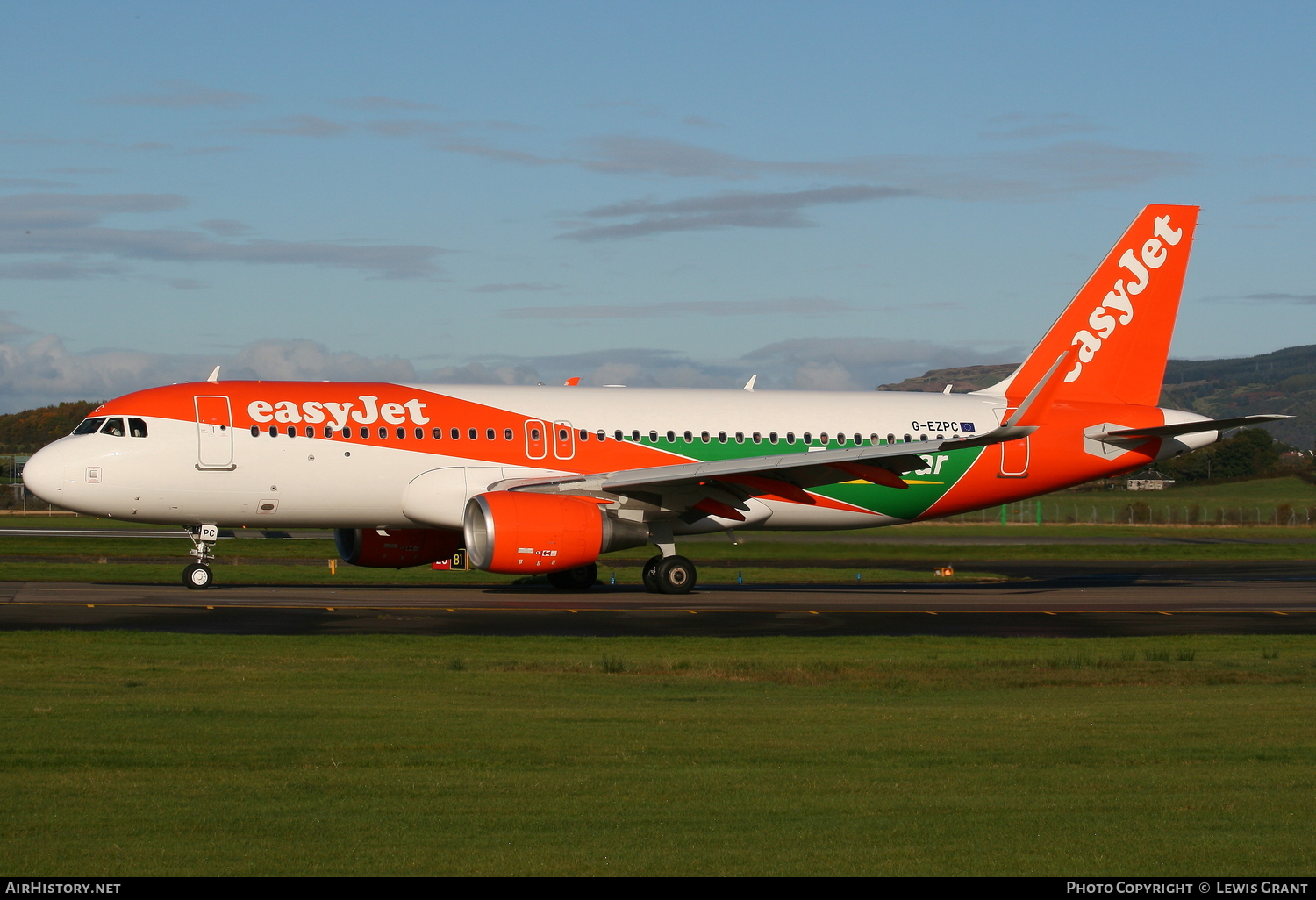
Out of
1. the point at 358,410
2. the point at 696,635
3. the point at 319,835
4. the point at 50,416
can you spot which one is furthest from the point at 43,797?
the point at 50,416

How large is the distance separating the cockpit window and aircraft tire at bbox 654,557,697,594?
38.4 feet

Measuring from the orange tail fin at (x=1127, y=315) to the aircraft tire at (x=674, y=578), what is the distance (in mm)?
11040

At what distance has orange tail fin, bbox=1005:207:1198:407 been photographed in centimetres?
3328

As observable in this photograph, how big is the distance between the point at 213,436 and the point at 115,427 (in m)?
1.94

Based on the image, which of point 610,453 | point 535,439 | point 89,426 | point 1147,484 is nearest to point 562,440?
point 535,439

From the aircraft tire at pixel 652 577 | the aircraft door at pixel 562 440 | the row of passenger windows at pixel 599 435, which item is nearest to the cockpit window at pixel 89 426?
the row of passenger windows at pixel 599 435

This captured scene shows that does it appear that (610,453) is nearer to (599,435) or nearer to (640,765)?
(599,435)

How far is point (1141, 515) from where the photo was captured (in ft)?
250

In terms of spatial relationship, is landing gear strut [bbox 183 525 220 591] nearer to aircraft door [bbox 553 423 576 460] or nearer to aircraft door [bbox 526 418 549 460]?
aircraft door [bbox 526 418 549 460]

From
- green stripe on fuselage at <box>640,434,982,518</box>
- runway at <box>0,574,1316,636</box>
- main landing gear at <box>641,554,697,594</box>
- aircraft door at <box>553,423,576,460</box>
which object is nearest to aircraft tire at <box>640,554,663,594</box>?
main landing gear at <box>641,554,697,594</box>

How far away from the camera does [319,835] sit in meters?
7.60

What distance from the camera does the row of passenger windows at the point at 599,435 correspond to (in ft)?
91.5

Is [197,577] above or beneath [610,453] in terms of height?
beneath
